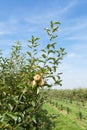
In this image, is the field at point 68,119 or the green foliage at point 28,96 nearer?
the green foliage at point 28,96

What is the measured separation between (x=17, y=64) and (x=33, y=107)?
1.77m

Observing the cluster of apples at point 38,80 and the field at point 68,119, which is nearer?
the cluster of apples at point 38,80

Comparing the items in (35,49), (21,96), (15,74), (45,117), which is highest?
(35,49)

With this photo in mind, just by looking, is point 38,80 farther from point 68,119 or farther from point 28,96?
point 68,119

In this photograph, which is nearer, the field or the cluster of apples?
the cluster of apples

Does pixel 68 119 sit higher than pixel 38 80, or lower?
lower

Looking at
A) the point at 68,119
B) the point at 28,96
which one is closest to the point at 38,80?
the point at 28,96

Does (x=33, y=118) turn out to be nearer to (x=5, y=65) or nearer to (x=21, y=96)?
(x=21, y=96)

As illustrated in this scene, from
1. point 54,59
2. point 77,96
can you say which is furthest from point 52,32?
point 77,96

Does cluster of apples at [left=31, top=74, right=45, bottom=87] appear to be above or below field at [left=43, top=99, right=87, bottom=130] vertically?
above

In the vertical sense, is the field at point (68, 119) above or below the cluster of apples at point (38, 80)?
below

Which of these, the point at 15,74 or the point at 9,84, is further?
the point at 15,74

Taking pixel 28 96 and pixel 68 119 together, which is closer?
pixel 28 96

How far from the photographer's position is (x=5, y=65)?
16.0ft
